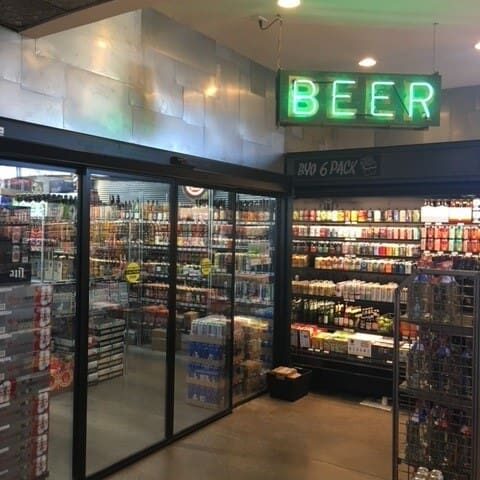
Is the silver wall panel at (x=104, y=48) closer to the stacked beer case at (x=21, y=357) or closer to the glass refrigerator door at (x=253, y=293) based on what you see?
the stacked beer case at (x=21, y=357)

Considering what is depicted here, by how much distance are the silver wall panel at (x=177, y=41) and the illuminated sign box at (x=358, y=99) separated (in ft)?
3.82

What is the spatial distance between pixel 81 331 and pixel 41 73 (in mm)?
1849

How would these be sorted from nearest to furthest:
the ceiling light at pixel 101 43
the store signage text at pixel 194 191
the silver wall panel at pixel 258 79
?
the ceiling light at pixel 101 43 → the store signage text at pixel 194 191 → the silver wall panel at pixel 258 79

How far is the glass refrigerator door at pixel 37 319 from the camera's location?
351 centimetres

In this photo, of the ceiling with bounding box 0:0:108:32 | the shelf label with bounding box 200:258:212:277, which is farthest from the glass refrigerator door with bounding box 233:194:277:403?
the ceiling with bounding box 0:0:108:32

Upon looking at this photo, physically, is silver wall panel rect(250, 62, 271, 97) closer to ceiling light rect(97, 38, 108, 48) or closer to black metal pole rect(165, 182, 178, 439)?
black metal pole rect(165, 182, 178, 439)

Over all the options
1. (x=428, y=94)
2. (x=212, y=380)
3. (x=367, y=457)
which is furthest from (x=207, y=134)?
(x=367, y=457)

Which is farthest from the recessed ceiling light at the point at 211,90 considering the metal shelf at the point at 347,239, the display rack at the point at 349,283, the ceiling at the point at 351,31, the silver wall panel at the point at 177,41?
the metal shelf at the point at 347,239

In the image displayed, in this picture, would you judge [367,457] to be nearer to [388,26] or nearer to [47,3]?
[388,26]

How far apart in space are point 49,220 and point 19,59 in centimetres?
114

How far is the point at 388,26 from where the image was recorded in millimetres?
4648

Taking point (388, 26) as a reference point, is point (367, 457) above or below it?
below

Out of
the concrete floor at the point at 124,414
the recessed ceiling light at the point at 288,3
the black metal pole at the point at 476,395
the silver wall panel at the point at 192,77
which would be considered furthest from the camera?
the silver wall panel at the point at 192,77

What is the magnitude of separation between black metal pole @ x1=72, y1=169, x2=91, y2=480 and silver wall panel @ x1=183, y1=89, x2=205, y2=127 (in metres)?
1.49
